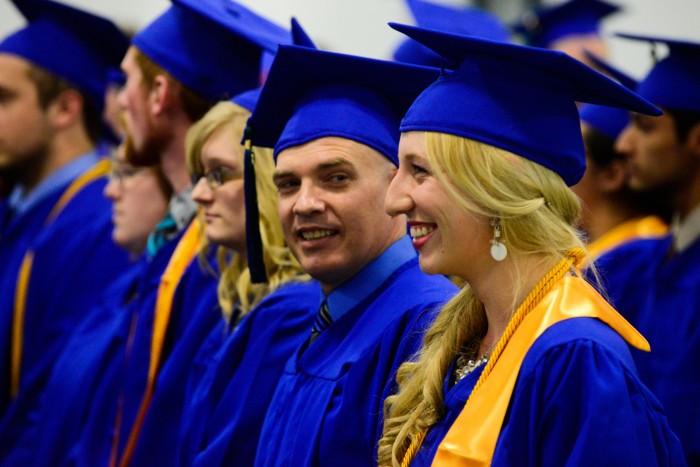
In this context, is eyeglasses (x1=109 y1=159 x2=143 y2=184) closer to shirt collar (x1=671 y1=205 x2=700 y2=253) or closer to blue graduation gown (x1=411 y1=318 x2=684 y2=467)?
shirt collar (x1=671 y1=205 x2=700 y2=253)

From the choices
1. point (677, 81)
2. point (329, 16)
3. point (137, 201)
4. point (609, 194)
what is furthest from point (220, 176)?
point (329, 16)

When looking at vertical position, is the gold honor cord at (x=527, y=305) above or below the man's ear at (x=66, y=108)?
above

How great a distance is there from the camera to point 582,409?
186 cm

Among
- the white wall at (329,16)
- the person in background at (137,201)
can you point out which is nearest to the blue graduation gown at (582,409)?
the person in background at (137,201)

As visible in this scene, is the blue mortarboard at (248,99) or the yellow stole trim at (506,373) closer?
the yellow stole trim at (506,373)

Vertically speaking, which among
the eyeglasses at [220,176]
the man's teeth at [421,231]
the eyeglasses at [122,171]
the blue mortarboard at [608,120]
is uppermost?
the man's teeth at [421,231]

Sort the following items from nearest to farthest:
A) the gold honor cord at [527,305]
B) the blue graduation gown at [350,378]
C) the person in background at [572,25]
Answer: the gold honor cord at [527,305]
the blue graduation gown at [350,378]
the person in background at [572,25]

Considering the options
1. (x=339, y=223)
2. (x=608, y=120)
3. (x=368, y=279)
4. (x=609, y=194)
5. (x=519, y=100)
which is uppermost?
(x=519, y=100)

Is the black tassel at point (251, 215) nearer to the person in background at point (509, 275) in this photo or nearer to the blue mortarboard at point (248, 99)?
the blue mortarboard at point (248, 99)

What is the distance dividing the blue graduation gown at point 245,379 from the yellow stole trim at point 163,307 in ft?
1.24

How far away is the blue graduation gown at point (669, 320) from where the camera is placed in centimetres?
368

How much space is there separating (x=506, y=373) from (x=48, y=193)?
138 inches

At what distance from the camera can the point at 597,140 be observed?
4.88 meters

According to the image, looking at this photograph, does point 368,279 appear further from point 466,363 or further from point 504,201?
point 504,201
